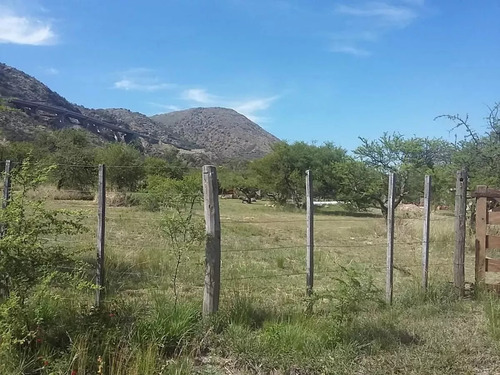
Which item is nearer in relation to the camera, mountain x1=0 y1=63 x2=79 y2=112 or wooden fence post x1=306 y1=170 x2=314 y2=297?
wooden fence post x1=306 y1=170 x2=314 y2=297

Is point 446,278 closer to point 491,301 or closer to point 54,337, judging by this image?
point 491,301

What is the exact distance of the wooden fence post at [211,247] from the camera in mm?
5332

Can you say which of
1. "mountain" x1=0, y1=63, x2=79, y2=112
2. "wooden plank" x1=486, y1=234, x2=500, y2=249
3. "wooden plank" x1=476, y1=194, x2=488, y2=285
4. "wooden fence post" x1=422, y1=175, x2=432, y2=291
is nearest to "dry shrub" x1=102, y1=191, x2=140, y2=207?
"wooden fence post" x1=422, y1=175, x2=432, y2=291

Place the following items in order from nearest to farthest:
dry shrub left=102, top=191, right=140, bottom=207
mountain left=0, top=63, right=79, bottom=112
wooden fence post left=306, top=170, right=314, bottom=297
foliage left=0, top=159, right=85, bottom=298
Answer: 1. foliage left=0, top=159, right=85, bottom=298
2. wooden fence post left=306, top=170, right=314, bottom=297
3. dry shrub left=102, top=191, right=140, bottom=207
4. mountain left=0, top=63, right=79, bottom=112

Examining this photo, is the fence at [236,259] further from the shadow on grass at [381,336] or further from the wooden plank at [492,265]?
the shadow on grass at [381,336]

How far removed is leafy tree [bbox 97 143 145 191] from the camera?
107ft

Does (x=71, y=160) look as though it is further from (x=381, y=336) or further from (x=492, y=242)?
(x=381, y=336)

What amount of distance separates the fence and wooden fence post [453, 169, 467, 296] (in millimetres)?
50

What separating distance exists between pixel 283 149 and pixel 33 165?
1664 inches

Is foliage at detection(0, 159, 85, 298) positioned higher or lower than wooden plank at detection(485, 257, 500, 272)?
higher

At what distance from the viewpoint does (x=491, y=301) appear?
253 inches

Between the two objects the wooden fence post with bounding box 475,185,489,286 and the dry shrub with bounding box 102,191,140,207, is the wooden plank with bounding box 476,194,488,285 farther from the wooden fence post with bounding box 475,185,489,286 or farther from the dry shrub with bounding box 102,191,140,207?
the dry shrub with bounding box 102,191,140,207

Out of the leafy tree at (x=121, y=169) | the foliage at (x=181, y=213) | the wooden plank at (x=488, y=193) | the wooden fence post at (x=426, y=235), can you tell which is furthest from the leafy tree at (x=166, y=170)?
the leafy tree at (x=121, y=169)

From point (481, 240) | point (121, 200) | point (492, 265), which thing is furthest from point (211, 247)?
point (121, 200)
